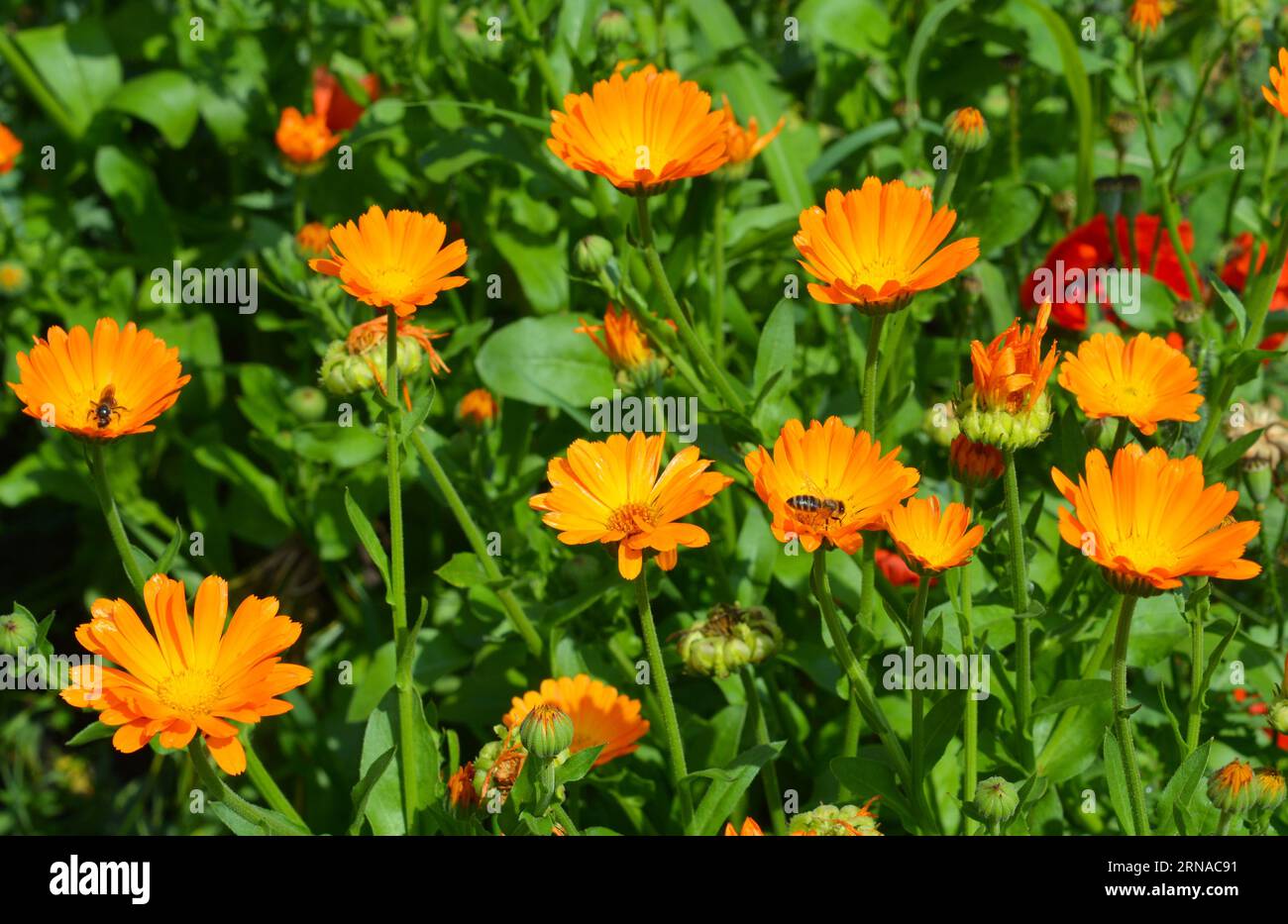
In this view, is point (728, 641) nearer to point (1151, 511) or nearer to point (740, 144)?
point (1151, 511)

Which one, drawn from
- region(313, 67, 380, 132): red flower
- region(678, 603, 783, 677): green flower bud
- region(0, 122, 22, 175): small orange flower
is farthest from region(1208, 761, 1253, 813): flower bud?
region(0, 122, 22, 175): small orange flower

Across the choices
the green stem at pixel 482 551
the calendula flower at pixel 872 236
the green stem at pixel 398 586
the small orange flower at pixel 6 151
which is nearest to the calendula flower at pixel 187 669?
the green stem at pixel 398 586

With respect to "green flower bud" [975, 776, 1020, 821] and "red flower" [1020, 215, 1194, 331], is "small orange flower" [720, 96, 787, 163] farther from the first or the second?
"green flower bud" [975, 776, 1020, 821]

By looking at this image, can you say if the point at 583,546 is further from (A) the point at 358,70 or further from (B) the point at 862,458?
(A) the point at 358,70

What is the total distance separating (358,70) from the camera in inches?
122

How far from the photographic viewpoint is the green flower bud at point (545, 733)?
141 centimetres

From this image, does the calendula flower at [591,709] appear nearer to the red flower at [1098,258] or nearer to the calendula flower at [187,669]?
the calendula flower at [187,669]

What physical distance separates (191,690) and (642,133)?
0.84 meters

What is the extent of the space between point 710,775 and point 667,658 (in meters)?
0.38

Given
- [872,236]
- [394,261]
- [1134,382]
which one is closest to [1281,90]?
[1134,382]

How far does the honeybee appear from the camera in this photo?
1493 millimetres

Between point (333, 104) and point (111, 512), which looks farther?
point (333, 104)

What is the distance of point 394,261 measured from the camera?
1.53 m
